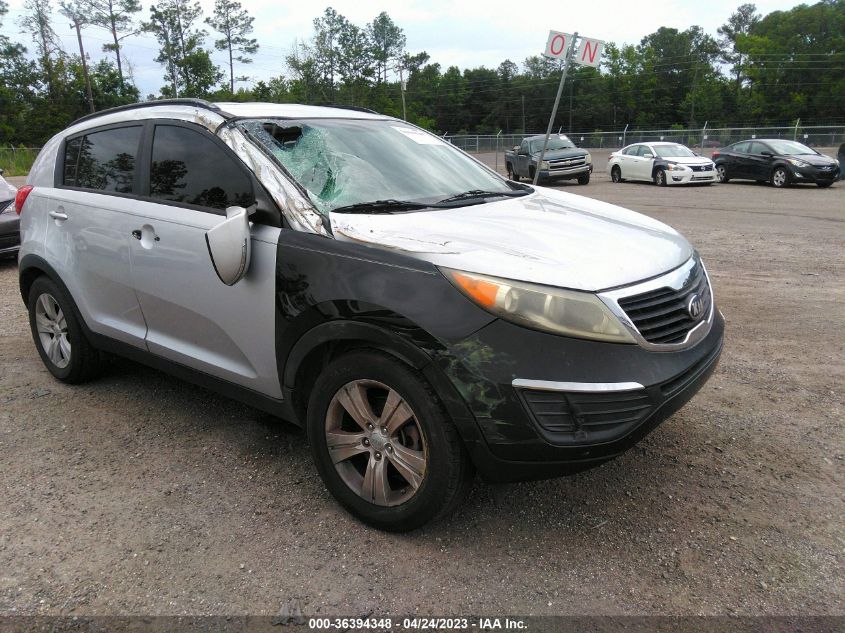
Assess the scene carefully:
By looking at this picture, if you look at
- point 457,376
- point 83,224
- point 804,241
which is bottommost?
point 804,241

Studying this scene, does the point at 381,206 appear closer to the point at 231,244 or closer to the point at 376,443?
the point at 231,244

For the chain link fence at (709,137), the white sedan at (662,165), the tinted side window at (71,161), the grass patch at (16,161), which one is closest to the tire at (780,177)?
the white sedan at (662,165)

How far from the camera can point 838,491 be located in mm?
2990

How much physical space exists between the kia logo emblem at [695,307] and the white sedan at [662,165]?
65.6ft

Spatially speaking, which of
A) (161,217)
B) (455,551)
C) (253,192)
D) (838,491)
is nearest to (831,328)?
(838,491)

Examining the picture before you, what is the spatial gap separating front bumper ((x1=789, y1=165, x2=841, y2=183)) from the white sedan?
2.71 metres

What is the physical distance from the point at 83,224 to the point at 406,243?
2.27 metres

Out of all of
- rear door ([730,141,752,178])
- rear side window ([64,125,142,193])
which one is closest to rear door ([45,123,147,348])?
rear side window ([64,125,142,193])

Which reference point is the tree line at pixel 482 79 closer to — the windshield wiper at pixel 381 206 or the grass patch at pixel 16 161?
the grass patch at pixel 16 161

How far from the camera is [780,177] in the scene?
63.9 ft

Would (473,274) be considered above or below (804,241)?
above

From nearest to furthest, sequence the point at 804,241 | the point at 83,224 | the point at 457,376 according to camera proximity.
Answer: the point at 457,376 → the point at 83,224 → the point at 804,241

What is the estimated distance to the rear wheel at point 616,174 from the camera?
78.5ft

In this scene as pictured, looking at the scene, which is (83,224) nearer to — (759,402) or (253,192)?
(253,192)
